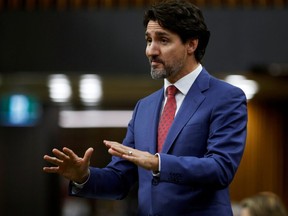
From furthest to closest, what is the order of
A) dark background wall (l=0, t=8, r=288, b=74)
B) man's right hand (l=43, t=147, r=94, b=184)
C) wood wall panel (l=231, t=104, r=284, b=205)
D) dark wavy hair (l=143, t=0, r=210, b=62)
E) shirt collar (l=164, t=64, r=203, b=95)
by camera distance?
wood wall panel (l=231, t=104, r=284, b=205)
dark background wall (l=0, t=8, r=288, b=74)
shirt collar (l=164, t=64, r=203, b=95)
dark wavy hair (l=143, t=0, r=210, b=62)
man's right hand (l=43, t=147, r=94, b=184)

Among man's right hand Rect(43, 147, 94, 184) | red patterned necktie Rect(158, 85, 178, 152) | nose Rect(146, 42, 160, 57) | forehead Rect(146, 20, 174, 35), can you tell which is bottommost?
man's right hand Rect(43, 147, 94, 184)

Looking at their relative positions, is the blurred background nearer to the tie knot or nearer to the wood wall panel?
the wood wall panel

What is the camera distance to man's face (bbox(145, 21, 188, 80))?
267cm

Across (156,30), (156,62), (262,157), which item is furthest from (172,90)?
(262,157)

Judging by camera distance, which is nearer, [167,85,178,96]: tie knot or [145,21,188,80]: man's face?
[145,21,188,80]: man's face

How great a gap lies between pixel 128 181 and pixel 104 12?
6.43 metres

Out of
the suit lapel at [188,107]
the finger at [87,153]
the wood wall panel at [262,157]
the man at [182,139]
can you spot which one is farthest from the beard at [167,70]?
the wood wall panel at [262,157]

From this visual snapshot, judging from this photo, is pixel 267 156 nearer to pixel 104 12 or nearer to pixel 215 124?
pixel 104 12

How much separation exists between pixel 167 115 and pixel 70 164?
0.44 m

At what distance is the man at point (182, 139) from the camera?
249 cm

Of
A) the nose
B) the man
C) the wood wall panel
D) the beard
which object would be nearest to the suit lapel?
the man

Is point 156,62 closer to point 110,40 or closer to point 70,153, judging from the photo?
point 70,153

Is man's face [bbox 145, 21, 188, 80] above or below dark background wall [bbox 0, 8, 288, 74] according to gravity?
above

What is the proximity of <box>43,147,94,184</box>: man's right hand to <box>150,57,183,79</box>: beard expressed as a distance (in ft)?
1.28
